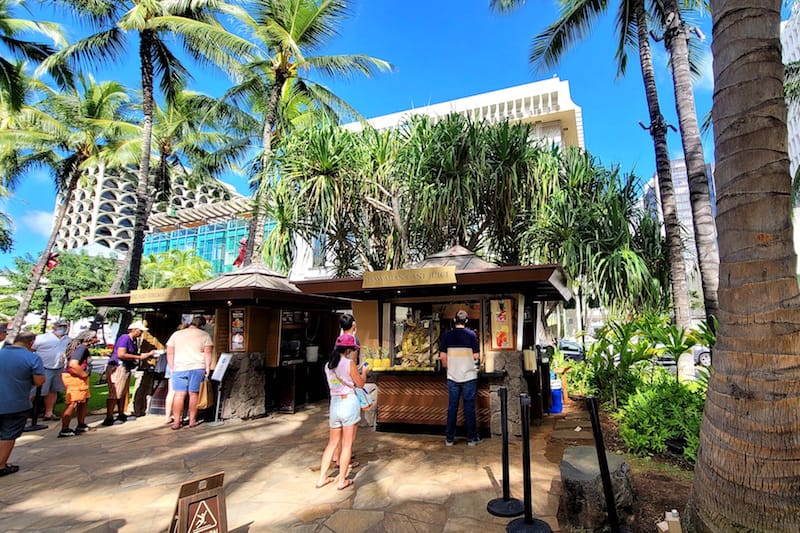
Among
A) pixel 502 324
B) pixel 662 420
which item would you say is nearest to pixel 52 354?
pixel 502 324

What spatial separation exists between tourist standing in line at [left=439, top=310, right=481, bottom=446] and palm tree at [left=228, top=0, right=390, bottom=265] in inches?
275

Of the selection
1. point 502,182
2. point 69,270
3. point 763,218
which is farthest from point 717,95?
point 69,270

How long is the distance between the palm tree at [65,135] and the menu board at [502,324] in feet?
53.5

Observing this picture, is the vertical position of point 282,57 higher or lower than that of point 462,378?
higher

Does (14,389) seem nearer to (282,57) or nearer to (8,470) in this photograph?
(8,470)

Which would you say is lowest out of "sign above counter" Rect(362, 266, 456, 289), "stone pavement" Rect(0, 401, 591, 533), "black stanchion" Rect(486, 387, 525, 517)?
"stone pavement" Rect(0, 401, 591, 533)

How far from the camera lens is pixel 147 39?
465 inches

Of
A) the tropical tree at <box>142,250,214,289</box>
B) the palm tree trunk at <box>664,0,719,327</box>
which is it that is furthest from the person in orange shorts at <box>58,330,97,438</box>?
the tropical tree at <box>142,250,214,289</box>

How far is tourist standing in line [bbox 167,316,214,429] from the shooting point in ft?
21.2

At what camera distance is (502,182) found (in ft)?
29.0

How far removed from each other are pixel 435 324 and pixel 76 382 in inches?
199

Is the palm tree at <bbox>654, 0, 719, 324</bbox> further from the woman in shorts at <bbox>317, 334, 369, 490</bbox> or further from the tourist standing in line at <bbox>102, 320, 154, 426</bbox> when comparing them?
the tourist standing in line at <bbox>102, 320, 154, 426</bbox>

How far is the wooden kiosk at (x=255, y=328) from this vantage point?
708 cm

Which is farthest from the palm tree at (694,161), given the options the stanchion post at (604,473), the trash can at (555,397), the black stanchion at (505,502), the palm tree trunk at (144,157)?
the palm tree trunk at (144,157)
